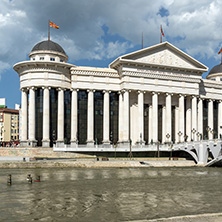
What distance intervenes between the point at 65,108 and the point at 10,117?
5623cm

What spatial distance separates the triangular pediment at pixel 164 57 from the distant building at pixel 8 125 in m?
65.0

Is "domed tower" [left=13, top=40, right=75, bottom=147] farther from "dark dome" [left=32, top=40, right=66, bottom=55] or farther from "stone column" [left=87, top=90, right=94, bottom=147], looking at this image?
"stone column" [left=87, top=90, right=94, bottom=147]

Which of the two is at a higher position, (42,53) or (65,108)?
(42,53)

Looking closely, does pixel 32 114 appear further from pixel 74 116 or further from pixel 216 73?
pixel 216 73

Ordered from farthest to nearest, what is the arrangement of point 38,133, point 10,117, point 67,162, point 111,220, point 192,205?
point 10,117 → point 38,133 → point 67,162 → point 192,205 → point 111,220

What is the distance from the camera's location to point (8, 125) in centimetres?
13188

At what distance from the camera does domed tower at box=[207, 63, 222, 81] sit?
4368 inches

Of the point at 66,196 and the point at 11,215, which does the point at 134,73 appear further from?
the point at 11,215

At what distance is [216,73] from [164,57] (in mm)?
30595

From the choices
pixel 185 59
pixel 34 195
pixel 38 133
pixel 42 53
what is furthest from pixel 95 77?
pixel 34 195

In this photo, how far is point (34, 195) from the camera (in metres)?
35.4

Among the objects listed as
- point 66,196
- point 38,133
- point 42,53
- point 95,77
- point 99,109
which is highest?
point 42,53

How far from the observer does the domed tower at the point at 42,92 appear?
79.6 meters

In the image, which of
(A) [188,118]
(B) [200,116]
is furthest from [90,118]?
(B) [200,116]
